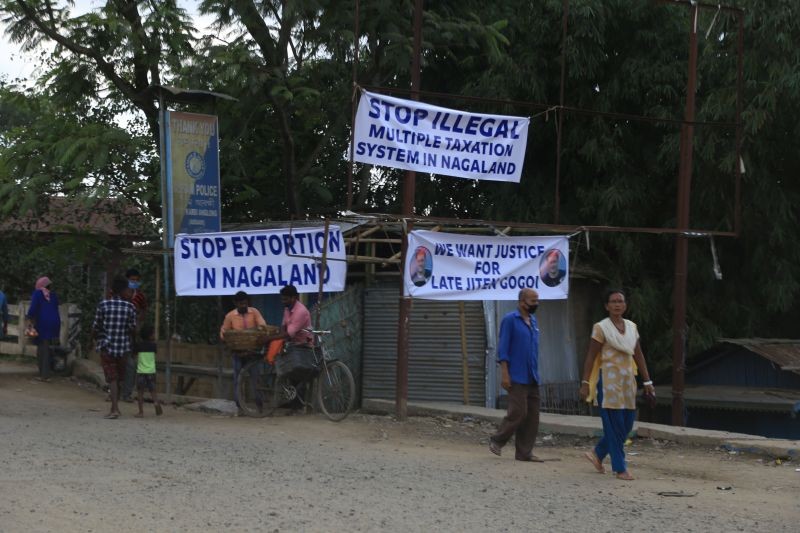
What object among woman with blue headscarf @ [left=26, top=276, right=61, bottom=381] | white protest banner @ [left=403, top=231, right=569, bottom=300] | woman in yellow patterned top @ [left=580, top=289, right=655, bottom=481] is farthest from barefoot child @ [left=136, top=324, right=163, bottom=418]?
woman in yellow patterned top @ [left=580, top=289, right=655, bottom=481]

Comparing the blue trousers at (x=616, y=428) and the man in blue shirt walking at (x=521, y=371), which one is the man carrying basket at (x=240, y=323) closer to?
the man in blue shirt walking at (x=521, y=371)

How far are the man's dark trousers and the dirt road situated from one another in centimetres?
26

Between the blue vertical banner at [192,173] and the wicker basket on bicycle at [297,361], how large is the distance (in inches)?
101

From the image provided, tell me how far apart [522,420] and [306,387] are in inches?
160

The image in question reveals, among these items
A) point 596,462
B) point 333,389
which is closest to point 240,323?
point 333,389

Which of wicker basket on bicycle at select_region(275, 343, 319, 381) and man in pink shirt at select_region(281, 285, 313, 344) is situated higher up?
man in pink shirt at select_region(281, 285, 313, 344)

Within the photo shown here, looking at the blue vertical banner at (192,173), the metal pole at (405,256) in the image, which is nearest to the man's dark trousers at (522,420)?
the metal pole at (405,256)

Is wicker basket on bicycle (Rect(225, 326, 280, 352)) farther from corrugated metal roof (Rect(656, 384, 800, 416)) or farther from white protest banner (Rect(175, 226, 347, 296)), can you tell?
corrugated metal roof (Rect(656, 384, 800, 416))

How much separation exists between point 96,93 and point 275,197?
11.8 feet

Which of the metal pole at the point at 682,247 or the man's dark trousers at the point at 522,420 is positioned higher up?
the metal pole at the point at 682,247

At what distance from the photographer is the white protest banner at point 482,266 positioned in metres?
12.1

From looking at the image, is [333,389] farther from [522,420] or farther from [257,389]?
[522,420]

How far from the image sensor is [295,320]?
41.0ft

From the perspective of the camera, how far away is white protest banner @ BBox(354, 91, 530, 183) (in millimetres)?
11703
